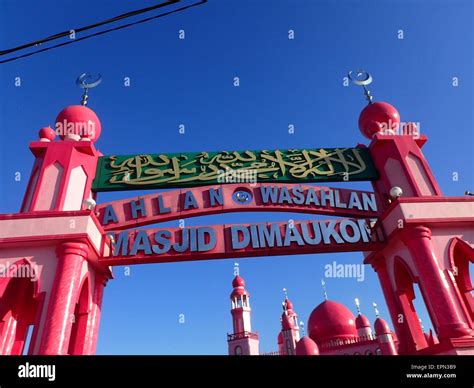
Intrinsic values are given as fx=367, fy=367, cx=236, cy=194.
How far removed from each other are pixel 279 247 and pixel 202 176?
13.1 ft

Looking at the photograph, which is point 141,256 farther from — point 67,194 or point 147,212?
point 67,194

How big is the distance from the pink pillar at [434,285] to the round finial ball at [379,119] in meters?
5.28

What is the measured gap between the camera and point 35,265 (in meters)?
9.97

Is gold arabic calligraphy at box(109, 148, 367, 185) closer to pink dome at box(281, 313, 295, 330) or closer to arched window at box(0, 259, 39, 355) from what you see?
arched window at box(0, 259, 39, 355)

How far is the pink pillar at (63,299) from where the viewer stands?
8758mm

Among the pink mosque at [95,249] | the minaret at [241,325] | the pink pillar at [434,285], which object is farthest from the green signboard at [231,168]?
the minaret at [241,325]

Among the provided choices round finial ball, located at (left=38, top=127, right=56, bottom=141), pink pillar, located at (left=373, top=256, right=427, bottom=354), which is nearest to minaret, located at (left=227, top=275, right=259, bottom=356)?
pink pillar, located at (left=373, top=256, right=427, bottom=354)

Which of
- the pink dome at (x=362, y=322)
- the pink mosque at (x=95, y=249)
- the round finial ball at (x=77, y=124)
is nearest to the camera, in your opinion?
the pink mosque at (x=95, y=249)

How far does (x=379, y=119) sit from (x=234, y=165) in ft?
20.6

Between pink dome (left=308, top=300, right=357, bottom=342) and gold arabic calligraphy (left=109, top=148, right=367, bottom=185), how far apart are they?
18.7m

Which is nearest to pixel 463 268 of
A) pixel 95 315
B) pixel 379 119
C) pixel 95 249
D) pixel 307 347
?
pixel 379 119
